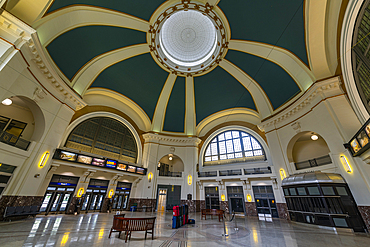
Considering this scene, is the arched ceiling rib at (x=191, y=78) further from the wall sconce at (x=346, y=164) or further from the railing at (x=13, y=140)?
the wall sconce at (x=346, y=164)

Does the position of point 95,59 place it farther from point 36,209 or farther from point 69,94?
point 36,209

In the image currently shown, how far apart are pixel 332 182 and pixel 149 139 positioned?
651 inches

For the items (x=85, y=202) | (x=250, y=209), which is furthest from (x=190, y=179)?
(x=85, y=202)

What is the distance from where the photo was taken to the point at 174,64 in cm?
1709

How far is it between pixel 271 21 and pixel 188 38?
330 inches

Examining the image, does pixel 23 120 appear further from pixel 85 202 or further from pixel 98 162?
pixel 85 202

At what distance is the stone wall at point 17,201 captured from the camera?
785cm

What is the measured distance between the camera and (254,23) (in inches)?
456

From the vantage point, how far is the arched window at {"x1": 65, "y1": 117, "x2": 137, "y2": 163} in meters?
13.5

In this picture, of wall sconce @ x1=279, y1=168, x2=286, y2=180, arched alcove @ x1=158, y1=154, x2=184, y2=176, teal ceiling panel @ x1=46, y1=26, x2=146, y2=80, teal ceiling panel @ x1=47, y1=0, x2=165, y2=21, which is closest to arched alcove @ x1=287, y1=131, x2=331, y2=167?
wall sconce @ x1=279, y1=168, x2=286, y2=180

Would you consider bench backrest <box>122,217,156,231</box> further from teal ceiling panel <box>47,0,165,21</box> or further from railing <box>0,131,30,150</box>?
teal ceiling panel <box>47,0,165,21</box>

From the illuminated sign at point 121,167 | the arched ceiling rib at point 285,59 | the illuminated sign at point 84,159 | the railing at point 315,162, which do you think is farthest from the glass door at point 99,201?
the arched ceiling rib at point 285,59

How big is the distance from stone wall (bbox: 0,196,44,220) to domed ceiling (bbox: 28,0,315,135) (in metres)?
7.93

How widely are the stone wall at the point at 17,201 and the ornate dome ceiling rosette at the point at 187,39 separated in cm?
1455
